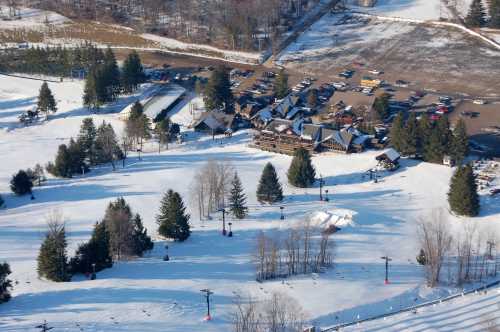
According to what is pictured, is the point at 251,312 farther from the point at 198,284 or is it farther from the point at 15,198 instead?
the point at 15,198

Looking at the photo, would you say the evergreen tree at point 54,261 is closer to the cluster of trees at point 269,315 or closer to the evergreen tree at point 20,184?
the cluster of trees at point 269,315

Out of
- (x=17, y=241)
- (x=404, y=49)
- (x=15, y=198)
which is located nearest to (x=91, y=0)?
(x=404, y=49)

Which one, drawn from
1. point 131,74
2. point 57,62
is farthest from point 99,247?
point 57,62

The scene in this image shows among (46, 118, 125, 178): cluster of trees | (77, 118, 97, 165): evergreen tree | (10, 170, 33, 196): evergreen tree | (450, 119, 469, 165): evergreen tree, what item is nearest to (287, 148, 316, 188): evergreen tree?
(450, 119, 469, 165): evergreen tree

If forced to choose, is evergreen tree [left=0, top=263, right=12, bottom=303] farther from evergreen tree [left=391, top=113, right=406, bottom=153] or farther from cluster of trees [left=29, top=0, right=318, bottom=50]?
cluster of trees [left=29, top=0, right=318, bottom=50]

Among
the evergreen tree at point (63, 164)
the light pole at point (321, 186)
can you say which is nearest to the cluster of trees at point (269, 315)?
the light pole at point (321, 186)
